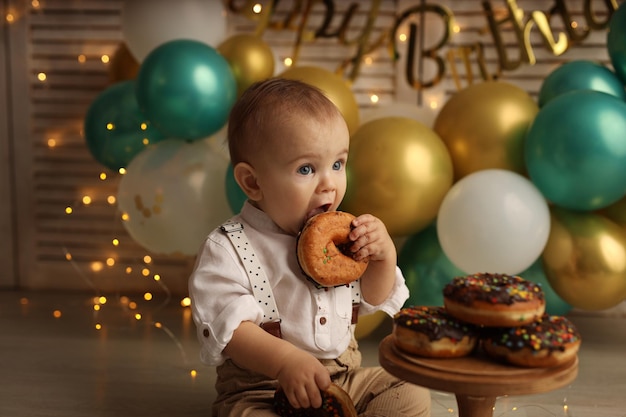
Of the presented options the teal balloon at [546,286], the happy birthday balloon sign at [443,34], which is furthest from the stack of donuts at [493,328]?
the happy birthday balloon sign at [443,34]

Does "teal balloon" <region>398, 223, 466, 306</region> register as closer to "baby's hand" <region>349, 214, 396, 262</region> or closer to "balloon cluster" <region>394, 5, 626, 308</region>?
"balloon cluster" <region>394, 5, 626, 308</region>

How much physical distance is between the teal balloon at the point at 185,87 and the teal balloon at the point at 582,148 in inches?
33.6

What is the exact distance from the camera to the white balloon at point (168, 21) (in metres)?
2.38

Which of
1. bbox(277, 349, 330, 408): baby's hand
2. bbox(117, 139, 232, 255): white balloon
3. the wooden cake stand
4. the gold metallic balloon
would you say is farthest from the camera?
bbox(117, 139, 232, 255): white balloon

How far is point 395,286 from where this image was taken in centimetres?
155

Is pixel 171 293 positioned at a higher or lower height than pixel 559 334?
lower

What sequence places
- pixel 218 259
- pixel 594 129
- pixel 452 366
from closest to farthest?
pixel 452 366 → pixel 218 259 → pixel 594 129

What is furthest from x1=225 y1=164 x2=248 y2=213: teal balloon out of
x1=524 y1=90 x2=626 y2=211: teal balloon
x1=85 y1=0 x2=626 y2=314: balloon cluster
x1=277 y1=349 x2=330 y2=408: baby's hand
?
x1=277 y1=349 x2=330 y2=408: baby's hand

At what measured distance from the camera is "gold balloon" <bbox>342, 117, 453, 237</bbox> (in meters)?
1.98

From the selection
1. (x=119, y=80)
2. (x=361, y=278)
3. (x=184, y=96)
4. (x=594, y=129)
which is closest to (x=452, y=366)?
(x=361, y=278)

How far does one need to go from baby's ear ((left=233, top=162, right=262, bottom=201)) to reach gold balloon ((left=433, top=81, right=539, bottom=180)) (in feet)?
2.74

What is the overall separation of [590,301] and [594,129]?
46 centimetres

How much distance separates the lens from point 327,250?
1.36 m

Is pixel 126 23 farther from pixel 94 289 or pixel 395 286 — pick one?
pixel 395 286
